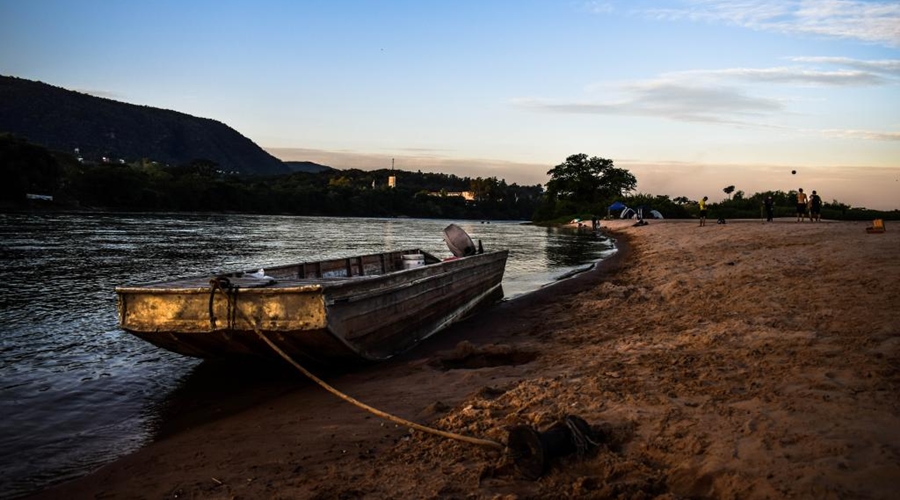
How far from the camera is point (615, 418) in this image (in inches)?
195

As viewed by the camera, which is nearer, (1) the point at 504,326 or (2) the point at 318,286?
(2) the point at 318,286

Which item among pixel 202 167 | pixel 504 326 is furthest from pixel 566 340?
pixel 202 167

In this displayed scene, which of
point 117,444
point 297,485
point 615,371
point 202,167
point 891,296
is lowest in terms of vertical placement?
point 117,444

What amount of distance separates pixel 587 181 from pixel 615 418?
11213 centimetres

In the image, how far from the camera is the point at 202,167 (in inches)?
5374

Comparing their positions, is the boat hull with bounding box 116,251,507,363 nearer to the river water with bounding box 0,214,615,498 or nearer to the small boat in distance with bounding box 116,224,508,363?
the small boat in distance with bounding box 116,224,508,363

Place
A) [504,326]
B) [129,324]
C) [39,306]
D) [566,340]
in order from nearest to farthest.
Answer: [129,324]
[566,340]
[504,326]
[39,306]

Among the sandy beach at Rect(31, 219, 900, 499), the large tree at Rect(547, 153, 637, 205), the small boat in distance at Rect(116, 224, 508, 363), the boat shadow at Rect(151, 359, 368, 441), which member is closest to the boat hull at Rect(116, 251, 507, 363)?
the small boat in distance at Rect(116, 224, 508, 363)

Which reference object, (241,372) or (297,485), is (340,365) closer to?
(241,372)

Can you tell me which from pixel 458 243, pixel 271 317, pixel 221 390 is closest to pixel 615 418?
pixel 271 317

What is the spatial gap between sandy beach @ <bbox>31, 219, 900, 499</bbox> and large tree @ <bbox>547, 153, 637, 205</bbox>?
106m

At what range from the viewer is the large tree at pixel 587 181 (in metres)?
113

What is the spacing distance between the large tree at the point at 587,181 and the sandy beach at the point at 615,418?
105689 millimetres

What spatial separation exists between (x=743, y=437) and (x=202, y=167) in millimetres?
146241
